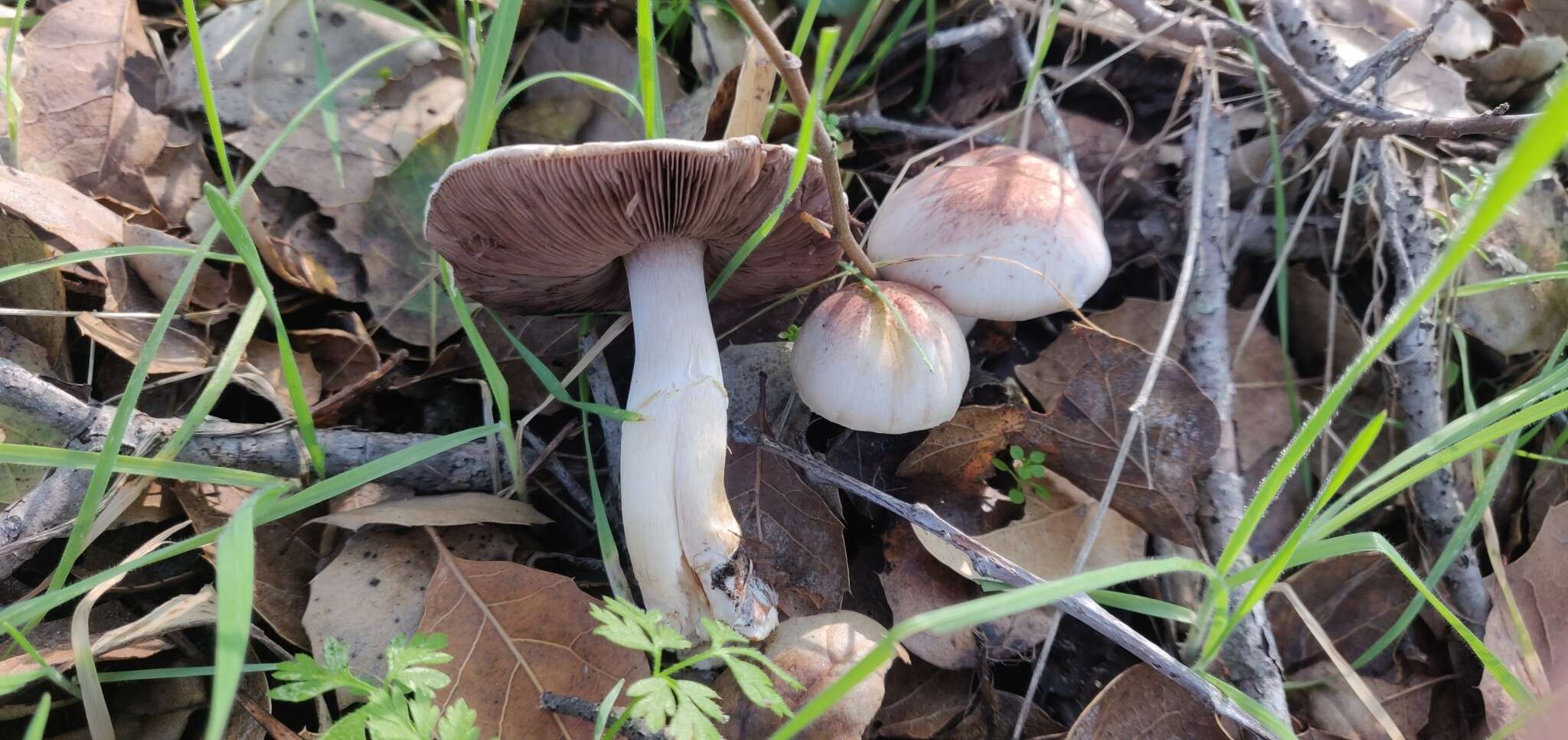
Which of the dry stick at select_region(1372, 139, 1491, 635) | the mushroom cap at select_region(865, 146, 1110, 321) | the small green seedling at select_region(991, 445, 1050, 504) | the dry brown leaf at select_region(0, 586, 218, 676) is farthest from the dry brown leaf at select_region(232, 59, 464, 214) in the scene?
the dry stick at select_region(1372, 139, 1491, 635)

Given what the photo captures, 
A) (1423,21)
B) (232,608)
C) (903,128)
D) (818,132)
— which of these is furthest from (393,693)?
(1423,21)

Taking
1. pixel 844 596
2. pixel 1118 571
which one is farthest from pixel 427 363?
pixel 1118 571

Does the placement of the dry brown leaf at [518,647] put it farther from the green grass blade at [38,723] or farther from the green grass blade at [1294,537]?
the green grass blade at [1294,537]

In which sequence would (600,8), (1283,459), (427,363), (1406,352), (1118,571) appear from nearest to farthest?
(1118,571), (1283,459), (1406,352), (427,363), (600,8)

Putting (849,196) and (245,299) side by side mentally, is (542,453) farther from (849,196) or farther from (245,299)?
(849,196)

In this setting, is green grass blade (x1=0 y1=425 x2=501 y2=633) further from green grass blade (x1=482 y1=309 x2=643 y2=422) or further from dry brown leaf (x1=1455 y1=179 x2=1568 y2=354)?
dry brown leaf (x1=1455 y1=179 x2=1568 y2=354)

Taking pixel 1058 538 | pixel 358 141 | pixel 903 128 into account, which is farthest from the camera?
pixel 903 128

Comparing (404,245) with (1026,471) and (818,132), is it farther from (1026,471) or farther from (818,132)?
(1026,471)
